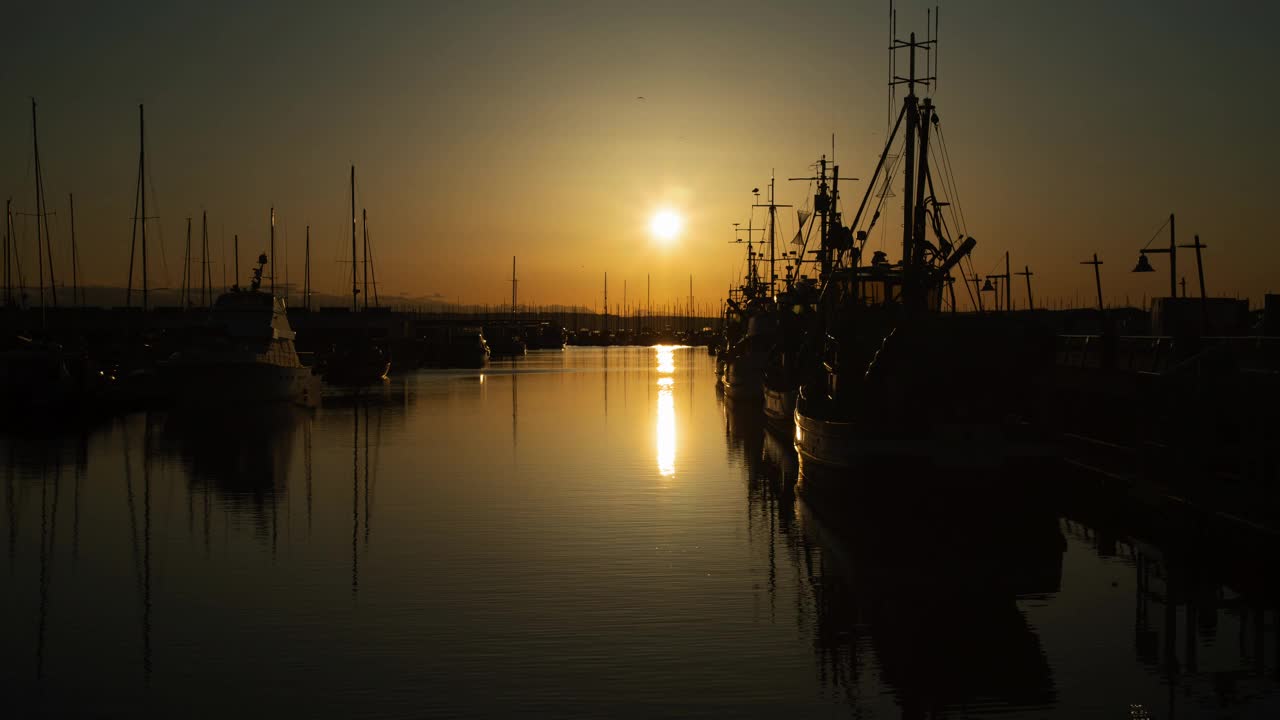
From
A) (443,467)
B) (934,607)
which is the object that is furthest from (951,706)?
(443,467)

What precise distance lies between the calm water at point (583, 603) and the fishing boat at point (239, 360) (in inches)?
810

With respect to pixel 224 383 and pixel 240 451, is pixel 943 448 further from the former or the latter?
pixel 224 383

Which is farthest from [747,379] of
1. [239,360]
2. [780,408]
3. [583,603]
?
[583,603]

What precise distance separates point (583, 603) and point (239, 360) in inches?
1577

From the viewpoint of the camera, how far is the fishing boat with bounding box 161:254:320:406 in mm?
50656

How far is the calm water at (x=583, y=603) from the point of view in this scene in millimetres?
12000

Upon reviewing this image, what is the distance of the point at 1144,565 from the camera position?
19328 mm

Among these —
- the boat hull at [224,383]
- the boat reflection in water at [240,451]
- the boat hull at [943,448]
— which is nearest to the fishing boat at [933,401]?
the boat hull at [943,448]

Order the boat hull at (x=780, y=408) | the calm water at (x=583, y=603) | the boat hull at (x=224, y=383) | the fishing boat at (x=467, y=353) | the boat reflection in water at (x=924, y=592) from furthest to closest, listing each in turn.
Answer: the fishing boat at (x=467, y=353) < the boat hull at (x=224, y=383) < the boat hull at (x=780, y=408) < the boat reflection in water at (x=924, y=592) < the calm water at (x=583, y=603)

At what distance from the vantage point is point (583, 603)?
15.8 m

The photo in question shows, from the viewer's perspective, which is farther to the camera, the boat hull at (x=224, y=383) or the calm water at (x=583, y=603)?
the boat hull at (x=224, y=383)

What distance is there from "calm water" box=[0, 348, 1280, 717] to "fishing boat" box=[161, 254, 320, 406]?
67.5 feet

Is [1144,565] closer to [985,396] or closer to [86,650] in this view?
[985,396]

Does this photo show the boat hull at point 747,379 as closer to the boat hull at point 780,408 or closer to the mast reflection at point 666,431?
the mast reflection at point 666,431
